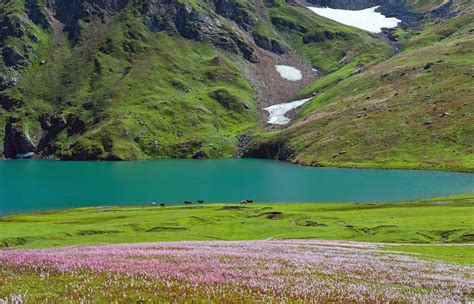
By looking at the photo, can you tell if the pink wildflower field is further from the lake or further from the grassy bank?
the lake

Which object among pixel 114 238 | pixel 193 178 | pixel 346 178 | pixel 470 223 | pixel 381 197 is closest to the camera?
pixel 114 238

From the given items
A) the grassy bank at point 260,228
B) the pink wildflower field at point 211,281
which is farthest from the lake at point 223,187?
the pink wildflower field at point 211,281

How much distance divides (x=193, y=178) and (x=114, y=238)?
4721 inches

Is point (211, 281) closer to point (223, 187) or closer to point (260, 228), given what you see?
point (260, 228)

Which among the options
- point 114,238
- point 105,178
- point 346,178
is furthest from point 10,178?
point 114,238

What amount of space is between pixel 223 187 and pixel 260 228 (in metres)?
79.5

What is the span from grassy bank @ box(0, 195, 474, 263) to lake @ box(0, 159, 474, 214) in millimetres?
35009

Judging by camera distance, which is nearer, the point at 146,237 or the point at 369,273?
the point at 369,273

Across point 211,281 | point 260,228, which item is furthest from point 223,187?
point 211,281

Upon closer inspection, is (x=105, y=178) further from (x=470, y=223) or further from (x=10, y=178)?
(x=470, y=223)

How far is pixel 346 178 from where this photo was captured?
163125 millimetres

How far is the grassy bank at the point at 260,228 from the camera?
175 ft

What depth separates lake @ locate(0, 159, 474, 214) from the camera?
404 feet

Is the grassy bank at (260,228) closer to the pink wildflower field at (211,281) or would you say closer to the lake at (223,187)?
the pink wildflower field at (211,281)
